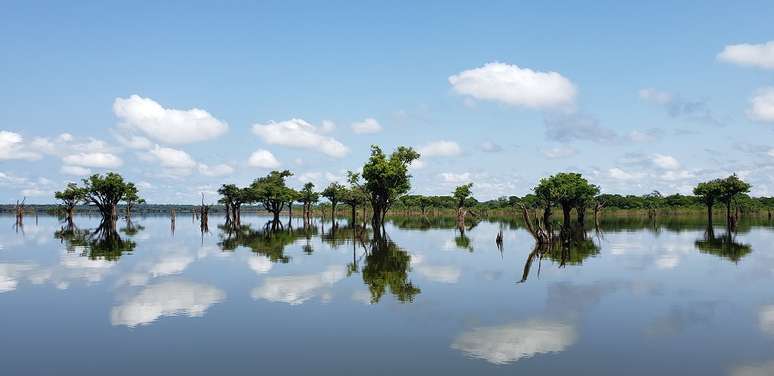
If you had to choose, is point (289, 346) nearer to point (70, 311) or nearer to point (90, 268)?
point (70, 311)

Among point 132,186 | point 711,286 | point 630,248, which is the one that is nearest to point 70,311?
point 711,286

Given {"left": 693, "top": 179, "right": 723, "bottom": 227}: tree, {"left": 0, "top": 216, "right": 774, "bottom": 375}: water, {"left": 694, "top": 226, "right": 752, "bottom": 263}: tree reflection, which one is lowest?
{"left": 0, "top": 216, "right": 774, "bottom": 375}: water

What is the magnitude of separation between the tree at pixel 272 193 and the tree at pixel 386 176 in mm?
27035

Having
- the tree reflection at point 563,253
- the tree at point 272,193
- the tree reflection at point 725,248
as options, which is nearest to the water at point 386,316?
the tree reflection at point 563,253

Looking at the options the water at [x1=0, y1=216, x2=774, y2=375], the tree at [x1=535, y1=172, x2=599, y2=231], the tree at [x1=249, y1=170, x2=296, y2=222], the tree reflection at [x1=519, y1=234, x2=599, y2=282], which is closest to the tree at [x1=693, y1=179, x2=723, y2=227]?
the tree at [x1=535, y1=172, x2=599, y2=231]

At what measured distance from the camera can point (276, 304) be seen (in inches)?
709

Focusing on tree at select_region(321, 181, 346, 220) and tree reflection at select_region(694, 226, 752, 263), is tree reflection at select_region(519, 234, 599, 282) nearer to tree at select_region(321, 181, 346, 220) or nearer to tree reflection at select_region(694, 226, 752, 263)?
tree reflection at select_region(694, 226, 752, 263)

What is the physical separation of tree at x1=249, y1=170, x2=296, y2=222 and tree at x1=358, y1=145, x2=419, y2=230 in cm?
2703

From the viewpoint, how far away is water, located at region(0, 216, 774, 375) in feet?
38.3

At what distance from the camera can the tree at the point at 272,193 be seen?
9644 centimetres

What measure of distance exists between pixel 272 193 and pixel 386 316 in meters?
83.1

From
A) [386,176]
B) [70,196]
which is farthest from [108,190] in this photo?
[386,176]

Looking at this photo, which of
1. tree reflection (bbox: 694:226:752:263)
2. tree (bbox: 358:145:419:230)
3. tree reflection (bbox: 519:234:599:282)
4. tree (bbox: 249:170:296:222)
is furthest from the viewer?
tree (bbox: 249:170:296:222)

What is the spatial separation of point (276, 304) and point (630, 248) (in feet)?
95.6
